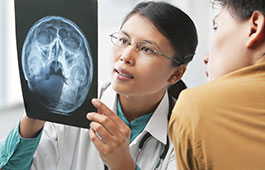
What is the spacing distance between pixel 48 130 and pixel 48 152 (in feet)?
0.27

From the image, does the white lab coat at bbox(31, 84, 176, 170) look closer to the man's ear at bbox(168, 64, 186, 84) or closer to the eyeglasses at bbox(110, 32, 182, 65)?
the man's ear at bbox(168, 64, 186, 84)

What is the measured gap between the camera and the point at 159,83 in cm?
109

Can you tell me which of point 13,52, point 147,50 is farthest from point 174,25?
point 13,52

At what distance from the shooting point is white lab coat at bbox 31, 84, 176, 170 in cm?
111

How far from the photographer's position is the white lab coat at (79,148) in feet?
3.66

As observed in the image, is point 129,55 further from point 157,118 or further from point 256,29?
point 256,29

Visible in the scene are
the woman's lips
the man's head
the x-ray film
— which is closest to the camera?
the man's head

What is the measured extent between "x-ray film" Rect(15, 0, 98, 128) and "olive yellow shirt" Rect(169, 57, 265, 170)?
37cm

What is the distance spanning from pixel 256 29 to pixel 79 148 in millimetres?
790

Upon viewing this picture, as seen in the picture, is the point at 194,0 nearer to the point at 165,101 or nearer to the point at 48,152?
the point at 165,101

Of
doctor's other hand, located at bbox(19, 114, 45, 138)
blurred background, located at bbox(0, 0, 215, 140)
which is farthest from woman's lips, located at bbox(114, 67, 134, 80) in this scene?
blurred background, located at bbox(0, 0, 215, 140)

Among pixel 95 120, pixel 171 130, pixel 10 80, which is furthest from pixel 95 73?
pixel 10 80

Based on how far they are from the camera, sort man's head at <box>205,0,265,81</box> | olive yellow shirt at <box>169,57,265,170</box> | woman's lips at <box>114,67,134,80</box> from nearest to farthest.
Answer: olive yellow shirt at <box>169,57,265,170</box>
man's head at <box>205,0,265,81</box>
woman's lips at <box>114,67,134,80</box>

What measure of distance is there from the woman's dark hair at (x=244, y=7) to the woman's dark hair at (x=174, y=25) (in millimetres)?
397
